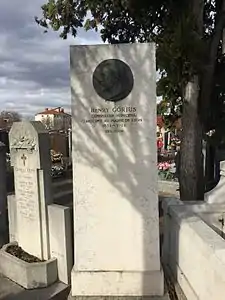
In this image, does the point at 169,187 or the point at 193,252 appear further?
the point at 169,187

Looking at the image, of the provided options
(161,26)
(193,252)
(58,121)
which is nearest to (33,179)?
(193,252)

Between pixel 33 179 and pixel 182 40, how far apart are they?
3291 mm

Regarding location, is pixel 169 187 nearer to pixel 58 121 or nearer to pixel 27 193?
pixel 27 193

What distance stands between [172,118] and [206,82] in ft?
7.68

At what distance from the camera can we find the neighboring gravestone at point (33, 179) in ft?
15.6

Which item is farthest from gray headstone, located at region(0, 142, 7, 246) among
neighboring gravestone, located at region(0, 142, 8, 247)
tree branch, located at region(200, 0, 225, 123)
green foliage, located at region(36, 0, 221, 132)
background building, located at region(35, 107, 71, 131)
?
background building, located at region(35, 107, 71, 131)

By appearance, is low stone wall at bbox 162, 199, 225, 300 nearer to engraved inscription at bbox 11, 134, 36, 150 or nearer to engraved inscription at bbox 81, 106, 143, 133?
A: engraved inscription at bbox 81, 106, 143, 133

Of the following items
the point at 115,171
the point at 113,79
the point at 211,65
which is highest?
the point at 211,65

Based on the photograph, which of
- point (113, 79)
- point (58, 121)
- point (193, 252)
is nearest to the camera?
point (193, 252)

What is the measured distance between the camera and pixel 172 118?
28.6ft

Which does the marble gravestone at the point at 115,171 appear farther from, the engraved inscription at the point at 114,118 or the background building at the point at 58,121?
the background building at the point at 58,121

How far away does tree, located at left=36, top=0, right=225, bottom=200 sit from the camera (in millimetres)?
5676

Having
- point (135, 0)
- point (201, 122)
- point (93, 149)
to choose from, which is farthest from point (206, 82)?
point (93, 149)

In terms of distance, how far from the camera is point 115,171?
12.5 feet
